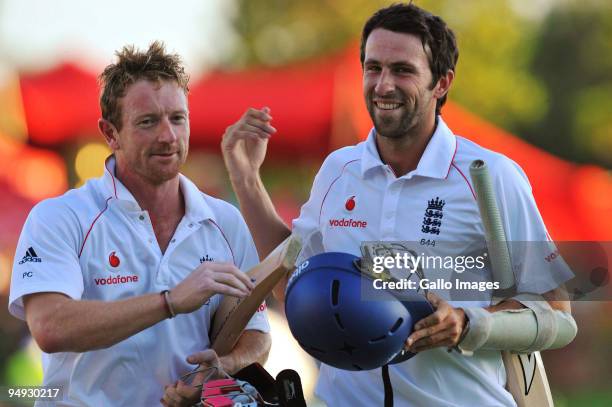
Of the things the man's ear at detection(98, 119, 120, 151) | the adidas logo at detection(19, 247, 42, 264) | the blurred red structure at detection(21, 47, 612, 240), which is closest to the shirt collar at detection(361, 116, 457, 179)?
the man's ear at detection(98, 119, 120, 151)

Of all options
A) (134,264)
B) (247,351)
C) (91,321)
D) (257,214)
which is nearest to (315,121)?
(257,214)

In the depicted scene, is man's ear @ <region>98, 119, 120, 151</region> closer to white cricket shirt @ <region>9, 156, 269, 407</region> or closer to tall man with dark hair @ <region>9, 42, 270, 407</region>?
tall man with dark hair @ <region>9, 42, 270, 407</region>

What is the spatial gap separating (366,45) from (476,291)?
1.10 meters

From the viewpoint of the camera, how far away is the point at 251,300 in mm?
3869

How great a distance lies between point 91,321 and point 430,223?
136 centimetres

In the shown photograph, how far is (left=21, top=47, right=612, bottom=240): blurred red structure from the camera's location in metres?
11.9

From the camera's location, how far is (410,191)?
416cm

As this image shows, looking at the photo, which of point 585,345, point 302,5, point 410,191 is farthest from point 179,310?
point 302,5

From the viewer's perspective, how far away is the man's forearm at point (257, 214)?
4.49m

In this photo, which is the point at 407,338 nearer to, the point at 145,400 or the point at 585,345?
the point at 145,400

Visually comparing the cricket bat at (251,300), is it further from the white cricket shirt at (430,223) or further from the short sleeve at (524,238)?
the short sleeve at (524,238)

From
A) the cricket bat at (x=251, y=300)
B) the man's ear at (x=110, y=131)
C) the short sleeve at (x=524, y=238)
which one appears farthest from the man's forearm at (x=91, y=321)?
the short sleeve at (x=524, y=238)

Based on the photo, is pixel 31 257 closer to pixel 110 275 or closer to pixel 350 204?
pixel 110 275

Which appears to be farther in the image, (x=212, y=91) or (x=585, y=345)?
(x=212, y=91)
